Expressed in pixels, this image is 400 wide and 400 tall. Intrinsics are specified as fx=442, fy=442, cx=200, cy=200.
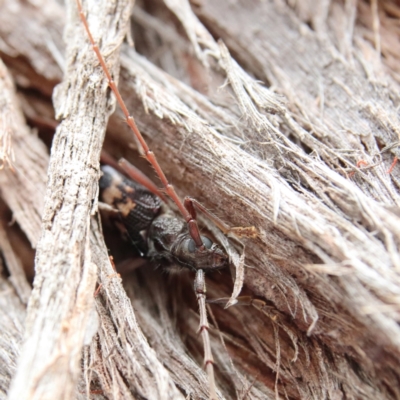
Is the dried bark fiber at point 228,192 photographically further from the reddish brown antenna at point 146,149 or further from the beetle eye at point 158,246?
the beetle eye at point 158,246

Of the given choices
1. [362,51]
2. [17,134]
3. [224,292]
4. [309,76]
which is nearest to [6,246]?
[17,134]

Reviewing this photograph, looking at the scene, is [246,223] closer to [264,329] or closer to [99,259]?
[264,329]

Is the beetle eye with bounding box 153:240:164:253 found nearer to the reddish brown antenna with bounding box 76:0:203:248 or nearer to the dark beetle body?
the dark beetle body

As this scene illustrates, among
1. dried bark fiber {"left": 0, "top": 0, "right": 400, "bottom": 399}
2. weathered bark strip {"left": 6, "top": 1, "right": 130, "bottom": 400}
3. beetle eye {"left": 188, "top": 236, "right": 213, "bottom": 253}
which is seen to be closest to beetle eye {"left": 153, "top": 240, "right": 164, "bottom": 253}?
dried bark fiber {"left": 0, "top": 0, "right": 400, "bottom": 399}

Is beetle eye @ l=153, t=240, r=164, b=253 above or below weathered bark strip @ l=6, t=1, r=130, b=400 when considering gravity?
below

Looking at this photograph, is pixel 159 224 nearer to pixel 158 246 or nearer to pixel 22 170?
pixel 158 246

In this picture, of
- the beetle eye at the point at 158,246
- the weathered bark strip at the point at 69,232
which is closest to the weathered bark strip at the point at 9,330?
the weathered bark strip at the point at 69,232

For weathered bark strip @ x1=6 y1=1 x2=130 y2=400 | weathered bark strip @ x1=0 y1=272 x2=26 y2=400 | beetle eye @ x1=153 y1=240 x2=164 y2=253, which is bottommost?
weathered bark strip @ x1=0 y1=272 x2=26 y2=400

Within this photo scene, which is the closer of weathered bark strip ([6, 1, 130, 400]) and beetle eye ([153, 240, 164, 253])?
weathered bark strip ([6, 1, 130, 400])
